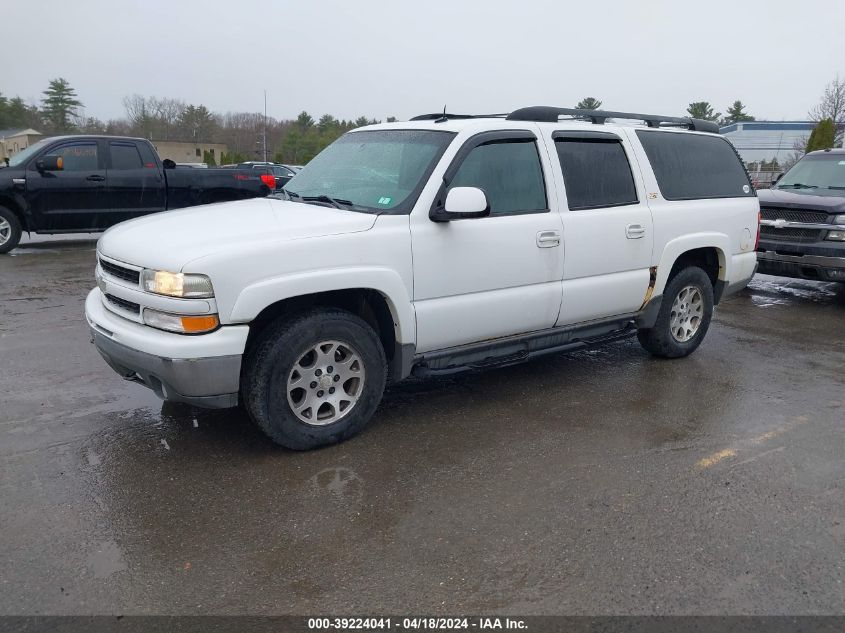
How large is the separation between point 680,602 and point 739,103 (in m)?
83.3

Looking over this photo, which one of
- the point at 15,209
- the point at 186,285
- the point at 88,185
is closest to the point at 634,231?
the point at 186,285

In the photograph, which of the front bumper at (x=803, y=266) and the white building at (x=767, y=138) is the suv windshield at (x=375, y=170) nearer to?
the front bumper at (x=803, y=266)

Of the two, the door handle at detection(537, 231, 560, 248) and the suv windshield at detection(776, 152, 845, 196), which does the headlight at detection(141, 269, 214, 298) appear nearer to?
the door handle at detection(537, 231, 560, 248)

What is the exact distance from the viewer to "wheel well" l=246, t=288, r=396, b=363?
3826mm

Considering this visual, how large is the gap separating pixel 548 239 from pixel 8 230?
9.33 meters

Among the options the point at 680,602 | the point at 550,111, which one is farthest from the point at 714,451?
the point at 550,111

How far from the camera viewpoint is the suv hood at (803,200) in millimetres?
8219

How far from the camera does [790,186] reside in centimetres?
969

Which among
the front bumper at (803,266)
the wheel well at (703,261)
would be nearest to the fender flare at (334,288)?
the wheel well at (703,261)

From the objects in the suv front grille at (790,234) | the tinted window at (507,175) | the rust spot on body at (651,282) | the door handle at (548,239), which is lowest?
the rust spot on body at (651,282)

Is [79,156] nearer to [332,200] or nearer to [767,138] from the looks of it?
[332,200]

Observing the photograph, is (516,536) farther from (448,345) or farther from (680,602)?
(448,345)

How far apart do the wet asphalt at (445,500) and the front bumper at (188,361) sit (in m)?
0.46

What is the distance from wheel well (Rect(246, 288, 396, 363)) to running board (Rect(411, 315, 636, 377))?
0.87ft
